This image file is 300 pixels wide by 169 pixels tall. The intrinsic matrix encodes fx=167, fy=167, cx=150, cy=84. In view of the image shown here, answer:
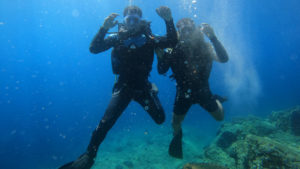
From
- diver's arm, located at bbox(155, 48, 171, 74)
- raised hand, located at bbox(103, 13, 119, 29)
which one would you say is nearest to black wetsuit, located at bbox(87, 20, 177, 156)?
raised hand, located at bbox(103, 13, 119, 29)

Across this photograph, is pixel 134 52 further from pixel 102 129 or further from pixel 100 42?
pixel 102 129

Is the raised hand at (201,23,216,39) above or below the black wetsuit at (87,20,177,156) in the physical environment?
above

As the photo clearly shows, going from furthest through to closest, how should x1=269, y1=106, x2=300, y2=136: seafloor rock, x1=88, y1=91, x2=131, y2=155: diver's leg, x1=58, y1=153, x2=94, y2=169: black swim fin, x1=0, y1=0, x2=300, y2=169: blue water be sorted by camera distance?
x1=0, y1=0, x2=300, y2=169: blue water
x1=269, y1=106, x2=300, y2=136: seafloor rock
x1=88, y1=91, x2=131, y2=155: diver's leg
x1=58, y1=153, x2=94, y2=169: black swim fin

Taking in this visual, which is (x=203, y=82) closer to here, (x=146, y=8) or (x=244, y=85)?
(x=146, y=8)

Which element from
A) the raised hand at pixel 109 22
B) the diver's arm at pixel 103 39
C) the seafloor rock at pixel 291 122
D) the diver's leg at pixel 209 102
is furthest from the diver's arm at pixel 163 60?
the seafloor rock at pixel 291 122

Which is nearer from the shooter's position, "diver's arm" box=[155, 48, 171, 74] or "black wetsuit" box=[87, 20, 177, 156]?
"black wetsuit" box=[87, 20, 177, 156]

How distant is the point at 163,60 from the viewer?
504 centimetres

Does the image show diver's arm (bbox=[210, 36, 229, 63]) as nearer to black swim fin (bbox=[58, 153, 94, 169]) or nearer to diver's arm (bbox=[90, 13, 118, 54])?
diver's arm (bbox=[90, 13, 118, 54])

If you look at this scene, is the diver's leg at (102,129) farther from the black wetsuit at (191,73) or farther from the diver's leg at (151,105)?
the black wetsuit at (191,73)

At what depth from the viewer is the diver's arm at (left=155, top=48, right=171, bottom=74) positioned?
4965 mm

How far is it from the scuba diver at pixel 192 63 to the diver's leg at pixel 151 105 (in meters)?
0.70

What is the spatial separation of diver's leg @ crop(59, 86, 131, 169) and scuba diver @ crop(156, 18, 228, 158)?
4.95 ft

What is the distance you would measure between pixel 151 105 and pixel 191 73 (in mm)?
1445


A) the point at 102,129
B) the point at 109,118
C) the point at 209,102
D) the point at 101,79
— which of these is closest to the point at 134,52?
the point at 109,118
